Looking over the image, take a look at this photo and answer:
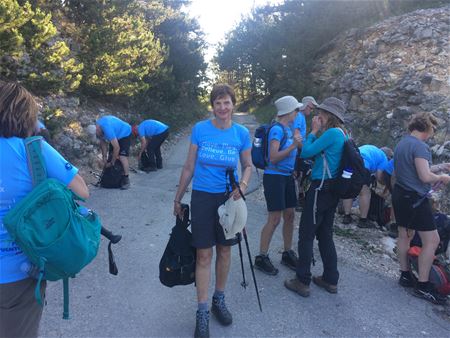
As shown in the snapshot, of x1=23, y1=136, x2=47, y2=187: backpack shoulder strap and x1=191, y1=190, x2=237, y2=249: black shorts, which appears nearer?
x1=23, y1=136, x2=47, y2=187: backpack shoulder strap

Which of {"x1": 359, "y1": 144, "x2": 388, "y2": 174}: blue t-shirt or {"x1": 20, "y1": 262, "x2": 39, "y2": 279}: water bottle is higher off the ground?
{"x1": 359, "y1": 144, "x2": 388, "y2": 174}: blue t-shirt

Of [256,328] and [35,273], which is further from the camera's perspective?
[256,328]

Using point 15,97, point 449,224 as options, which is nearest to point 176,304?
point 15,97

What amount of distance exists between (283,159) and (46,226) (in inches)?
107

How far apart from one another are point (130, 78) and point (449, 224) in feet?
41.7

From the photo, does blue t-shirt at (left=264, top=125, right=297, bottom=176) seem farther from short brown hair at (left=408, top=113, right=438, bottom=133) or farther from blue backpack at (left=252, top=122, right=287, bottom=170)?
short brown hair at (left=408, top=113, right=438, bottom=133)

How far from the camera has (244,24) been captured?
40.0 m

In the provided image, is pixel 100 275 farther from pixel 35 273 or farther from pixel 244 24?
pixel 244 24

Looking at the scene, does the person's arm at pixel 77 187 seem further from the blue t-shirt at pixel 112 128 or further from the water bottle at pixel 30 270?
the blue t-shirt at pixel 112 128

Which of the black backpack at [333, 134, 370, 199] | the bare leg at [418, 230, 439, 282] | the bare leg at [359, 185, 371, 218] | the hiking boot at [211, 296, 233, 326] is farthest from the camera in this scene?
the bare leg at [359, 185, 371, 218]

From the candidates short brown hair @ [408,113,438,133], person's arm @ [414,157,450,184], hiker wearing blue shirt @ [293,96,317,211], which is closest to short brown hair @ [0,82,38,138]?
hiker wearing blue shirt @ [293,96,317,211]

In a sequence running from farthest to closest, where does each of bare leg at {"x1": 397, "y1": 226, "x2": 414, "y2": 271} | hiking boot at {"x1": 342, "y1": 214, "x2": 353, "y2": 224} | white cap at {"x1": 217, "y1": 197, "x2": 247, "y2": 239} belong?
hiking boot at {"x1": 342, "y1": 214, "x2": 353, "y2": 224}, bare leg at {"x1": 397, "y1": 226, "x2": 414, "y2": 271}, white cap at {"x1": 217, "y1": 197, "x2": 247, "y2": 239}

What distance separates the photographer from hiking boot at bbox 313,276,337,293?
3.97 meters

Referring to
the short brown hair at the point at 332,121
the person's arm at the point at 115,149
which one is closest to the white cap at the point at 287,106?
the short brown hair at the point at 332,121
